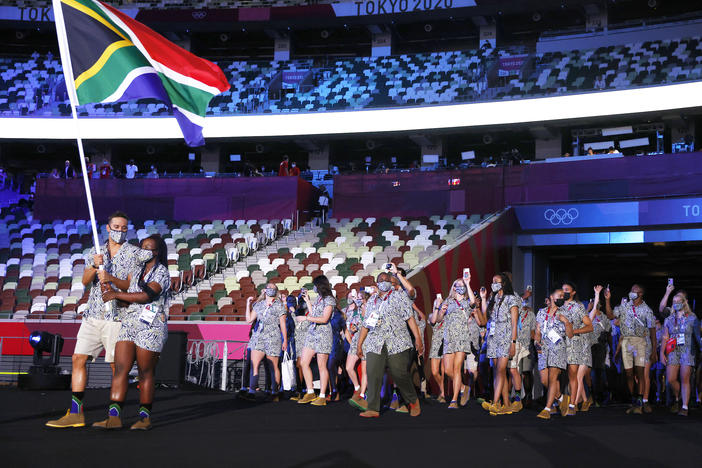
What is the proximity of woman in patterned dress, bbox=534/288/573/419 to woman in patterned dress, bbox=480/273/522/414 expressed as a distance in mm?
444

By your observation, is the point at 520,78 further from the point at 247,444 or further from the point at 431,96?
the point at 247,444

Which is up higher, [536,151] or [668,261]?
[536,151]

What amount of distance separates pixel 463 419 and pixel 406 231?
47.4 feet

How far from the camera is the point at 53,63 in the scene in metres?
35.1

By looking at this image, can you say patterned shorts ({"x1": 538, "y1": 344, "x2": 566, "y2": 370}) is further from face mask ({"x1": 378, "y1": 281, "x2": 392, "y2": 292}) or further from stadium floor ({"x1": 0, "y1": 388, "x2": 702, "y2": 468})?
face mask ({"x1": 378, "y1": 281, "x2": 392, "y2": 292})

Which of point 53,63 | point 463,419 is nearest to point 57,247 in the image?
point 53,63

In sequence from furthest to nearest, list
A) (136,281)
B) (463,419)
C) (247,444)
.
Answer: (463,419), (136,281), (247,444)

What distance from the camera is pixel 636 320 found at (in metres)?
12.6

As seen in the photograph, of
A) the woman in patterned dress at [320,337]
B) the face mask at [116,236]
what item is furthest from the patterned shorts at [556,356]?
the face mask at [116,236]

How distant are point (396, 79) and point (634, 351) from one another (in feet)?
68.4

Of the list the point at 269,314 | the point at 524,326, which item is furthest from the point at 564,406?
the point at 269,314

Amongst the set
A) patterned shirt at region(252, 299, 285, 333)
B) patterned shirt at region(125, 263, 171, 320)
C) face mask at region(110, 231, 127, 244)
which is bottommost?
patterned shirt at region(252, 299, 285, 333)

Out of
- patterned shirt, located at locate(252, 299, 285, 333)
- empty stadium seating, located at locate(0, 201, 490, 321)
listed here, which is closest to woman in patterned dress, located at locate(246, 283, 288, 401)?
patterned shirt, located at locate(252, 299, 285, 333)

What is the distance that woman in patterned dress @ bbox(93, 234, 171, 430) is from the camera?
7254 mm
